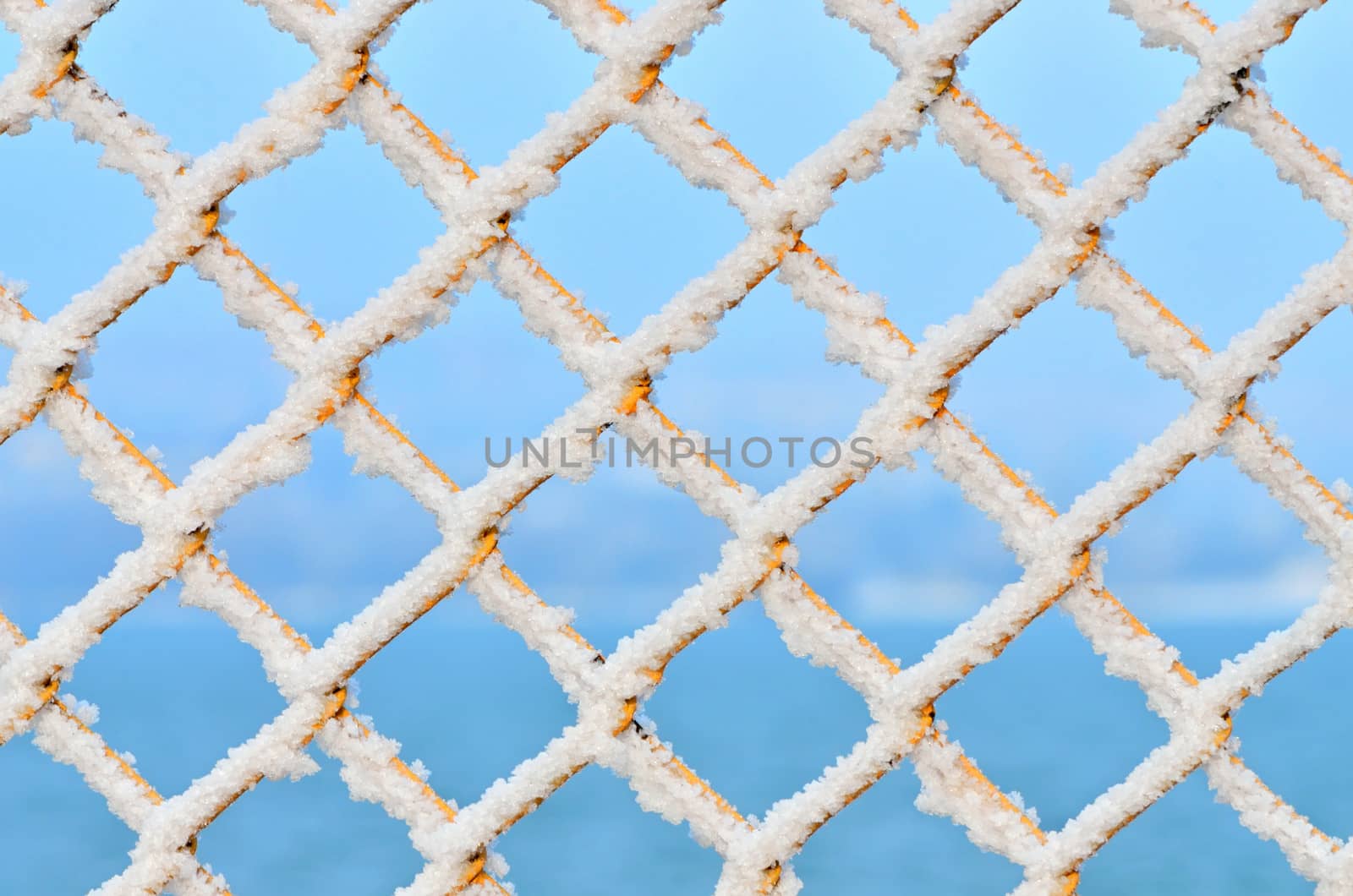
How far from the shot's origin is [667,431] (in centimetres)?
110

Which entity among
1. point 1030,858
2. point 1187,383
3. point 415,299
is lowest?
point 1030,858

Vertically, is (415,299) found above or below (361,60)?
below

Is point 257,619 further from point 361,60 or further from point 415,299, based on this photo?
point 361,60

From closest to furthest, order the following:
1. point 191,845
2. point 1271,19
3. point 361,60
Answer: point 1271,19
point 361,60
point 191,845

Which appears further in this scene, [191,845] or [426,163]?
[191,845]

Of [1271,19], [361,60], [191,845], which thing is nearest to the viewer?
[1271,19]

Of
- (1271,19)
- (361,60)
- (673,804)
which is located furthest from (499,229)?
(1271,19)

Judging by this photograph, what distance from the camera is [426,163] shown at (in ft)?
3.60

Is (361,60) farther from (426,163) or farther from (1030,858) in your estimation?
(1030,858)

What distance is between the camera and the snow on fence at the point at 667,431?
1054 millimetres

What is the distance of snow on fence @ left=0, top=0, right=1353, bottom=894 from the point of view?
3.46 feet

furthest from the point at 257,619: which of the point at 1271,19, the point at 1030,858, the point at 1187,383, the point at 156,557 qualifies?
the point at 1271,19

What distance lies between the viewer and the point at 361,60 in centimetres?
110

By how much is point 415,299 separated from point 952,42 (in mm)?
491
